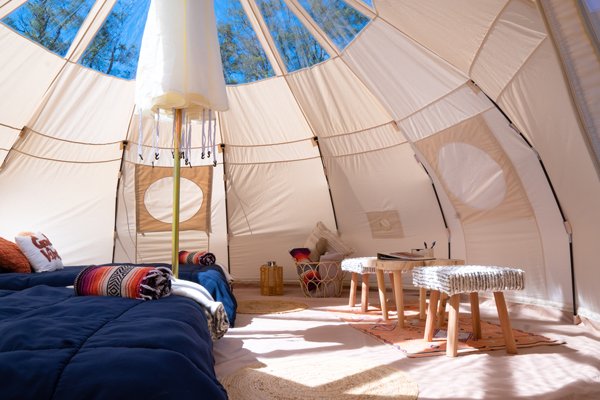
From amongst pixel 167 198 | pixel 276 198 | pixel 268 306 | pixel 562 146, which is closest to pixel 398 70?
pixel 562 146

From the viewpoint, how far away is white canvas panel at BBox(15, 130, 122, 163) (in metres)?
5.11

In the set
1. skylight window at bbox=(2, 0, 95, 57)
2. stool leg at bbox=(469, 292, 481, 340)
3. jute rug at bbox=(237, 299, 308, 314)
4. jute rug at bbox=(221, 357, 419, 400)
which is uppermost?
skylight window at bbox=(2, 0, 95, 57)

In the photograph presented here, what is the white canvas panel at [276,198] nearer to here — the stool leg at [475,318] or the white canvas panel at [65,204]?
the white canvas panel at [65,204]

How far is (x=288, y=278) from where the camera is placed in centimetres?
659

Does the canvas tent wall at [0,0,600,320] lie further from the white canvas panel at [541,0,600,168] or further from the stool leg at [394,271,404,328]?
the stool leg at [394,271,404,328]

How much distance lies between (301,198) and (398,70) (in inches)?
98.2

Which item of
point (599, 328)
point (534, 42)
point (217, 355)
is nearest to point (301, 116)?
point (534, 42)

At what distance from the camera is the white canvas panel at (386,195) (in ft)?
18.0

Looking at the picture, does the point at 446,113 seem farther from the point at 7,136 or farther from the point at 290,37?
the point at 7,136

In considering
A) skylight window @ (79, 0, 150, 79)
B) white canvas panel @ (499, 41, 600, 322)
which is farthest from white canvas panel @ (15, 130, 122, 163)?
white canvas panel @ (499, 41, 600, 322)

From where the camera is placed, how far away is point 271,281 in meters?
5.91

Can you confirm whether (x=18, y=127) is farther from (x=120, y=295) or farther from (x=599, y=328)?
(x=599, y=328)

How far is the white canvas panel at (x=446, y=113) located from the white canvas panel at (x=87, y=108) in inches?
128

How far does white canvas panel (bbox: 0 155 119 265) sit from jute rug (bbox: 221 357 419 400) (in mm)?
3911
